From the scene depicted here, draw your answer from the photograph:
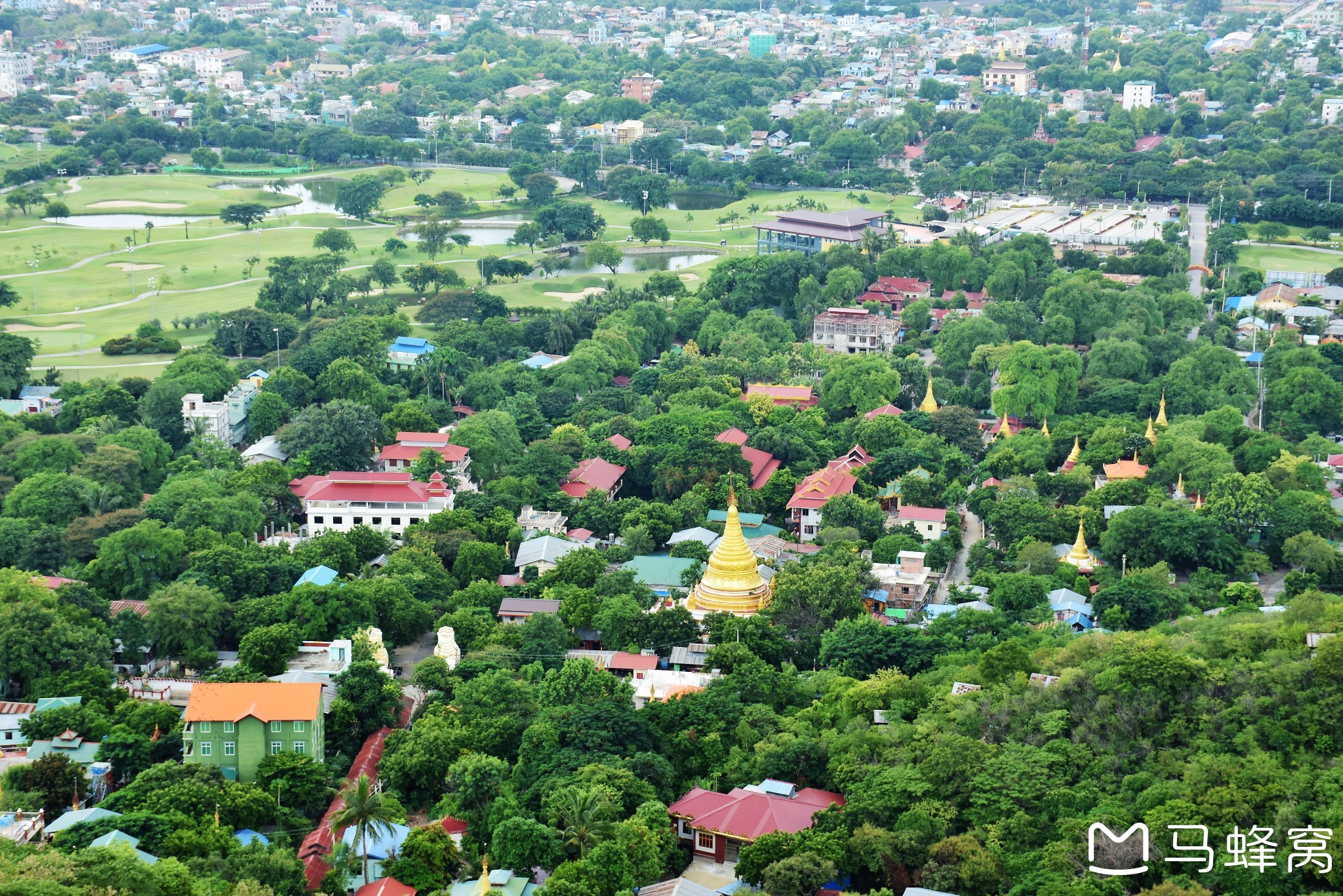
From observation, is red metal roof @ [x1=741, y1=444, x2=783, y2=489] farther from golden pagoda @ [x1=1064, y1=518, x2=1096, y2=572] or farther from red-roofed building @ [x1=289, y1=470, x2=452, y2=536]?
golden pagoda @ [x1=1064, y1=518, x2=1096, y2=572]

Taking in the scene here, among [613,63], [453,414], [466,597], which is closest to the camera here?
[466,597]

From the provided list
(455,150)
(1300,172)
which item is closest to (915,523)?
(1300,172)

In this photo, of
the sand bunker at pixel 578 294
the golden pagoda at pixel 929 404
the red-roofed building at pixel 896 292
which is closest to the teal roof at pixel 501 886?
the golden pagoda at pixel 929 404

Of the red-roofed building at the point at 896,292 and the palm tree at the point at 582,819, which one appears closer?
the palm tree at the point at 582,819

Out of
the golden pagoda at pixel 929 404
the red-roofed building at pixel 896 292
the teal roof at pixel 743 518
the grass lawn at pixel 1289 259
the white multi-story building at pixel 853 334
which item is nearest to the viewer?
the teal roof at pixel 743 518

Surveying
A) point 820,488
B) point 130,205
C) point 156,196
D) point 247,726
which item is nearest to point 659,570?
point 820,488

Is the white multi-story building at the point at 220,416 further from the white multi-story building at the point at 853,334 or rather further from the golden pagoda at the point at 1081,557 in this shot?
the golden pagoda at the point at 1081,557

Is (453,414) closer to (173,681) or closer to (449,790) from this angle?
(173,681)
